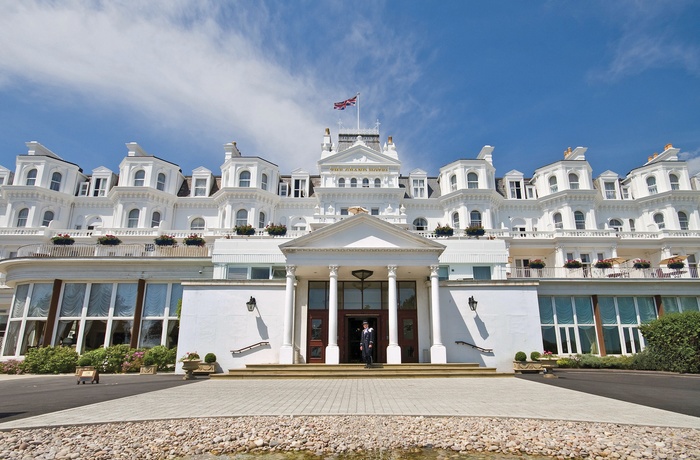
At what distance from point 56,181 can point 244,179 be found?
17.7 m

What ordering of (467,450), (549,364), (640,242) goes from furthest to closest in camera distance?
(640,242), (549,364), (467,450)

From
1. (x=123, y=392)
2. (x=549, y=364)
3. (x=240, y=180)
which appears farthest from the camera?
(x=240, y=180)

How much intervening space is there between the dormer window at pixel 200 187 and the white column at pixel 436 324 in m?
29.1

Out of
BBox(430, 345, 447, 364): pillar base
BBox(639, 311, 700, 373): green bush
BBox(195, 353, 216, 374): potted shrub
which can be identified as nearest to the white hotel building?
BBox(430, 345, 447, 364): pillar base

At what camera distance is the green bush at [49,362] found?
20984 millimetres

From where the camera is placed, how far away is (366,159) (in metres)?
38.8

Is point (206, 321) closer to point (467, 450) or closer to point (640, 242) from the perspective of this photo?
point (467, 450)

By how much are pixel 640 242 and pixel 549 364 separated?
2640cm

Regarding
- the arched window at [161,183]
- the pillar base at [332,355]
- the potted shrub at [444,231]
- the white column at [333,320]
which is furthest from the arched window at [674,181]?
the arched window at [161,183]

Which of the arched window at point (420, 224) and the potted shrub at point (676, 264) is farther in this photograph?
the arched window at point (420, 224)

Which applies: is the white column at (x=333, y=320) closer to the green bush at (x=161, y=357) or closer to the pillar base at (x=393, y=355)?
the pillar base at (x=393, y=355)

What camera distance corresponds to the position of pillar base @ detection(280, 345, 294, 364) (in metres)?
18.0

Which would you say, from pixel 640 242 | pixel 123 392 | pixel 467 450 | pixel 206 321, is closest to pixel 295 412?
pixel 467 450

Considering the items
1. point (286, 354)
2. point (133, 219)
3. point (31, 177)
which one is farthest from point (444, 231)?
point (31, 177)
